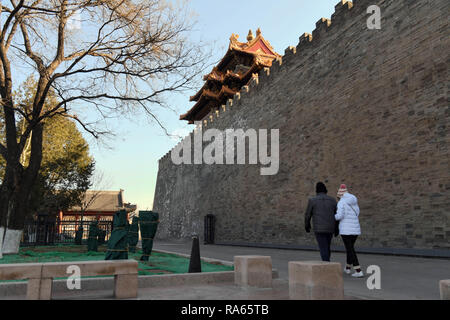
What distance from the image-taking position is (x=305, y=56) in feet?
44.3

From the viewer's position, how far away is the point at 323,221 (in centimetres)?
554

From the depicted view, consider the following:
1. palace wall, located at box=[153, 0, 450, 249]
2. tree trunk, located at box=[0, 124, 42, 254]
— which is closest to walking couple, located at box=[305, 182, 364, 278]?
palace wall, located at box=[153, 0, 450, 249]

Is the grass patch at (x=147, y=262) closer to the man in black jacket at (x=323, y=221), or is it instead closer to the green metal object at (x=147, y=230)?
→ the green metal object at (x=147, y=230)

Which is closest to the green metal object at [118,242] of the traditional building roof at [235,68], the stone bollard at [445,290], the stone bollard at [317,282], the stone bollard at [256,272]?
the stone bollard at [256,272]

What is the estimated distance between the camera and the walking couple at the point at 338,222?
5375 millimetres

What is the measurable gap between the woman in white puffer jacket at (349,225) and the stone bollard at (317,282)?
1996 mm

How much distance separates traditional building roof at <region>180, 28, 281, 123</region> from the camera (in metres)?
25.3

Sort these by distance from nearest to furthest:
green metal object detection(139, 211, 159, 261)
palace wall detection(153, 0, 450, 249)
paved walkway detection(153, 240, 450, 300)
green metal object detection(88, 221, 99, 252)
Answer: paved walkway detection(153, 240, 450, 300)
green metal object detection(139, 211, 159, 261)
palace wall detection(153, 0, 450, 249)
green metal object detection(88, 221, 99, 252)

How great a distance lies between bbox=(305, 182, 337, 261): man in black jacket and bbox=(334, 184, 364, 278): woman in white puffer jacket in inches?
4.9

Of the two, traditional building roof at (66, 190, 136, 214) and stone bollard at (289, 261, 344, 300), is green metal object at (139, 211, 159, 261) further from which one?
traditional building roof at (66, 190, 136, 214)

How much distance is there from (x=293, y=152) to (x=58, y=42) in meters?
8.87

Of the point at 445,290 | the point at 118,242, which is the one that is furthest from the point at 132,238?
the point at 445,290

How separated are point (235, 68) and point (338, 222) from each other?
23.6m
